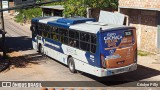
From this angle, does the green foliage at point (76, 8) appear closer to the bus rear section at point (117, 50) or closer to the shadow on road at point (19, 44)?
the shadow on road at point (19, 44)

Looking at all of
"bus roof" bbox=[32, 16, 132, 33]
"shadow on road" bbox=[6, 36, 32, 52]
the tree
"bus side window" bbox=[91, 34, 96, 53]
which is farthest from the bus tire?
the tree

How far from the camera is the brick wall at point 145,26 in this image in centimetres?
2359

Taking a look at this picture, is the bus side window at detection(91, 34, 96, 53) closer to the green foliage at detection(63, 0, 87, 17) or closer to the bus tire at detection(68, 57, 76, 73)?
the bus tire at detection(68, 57, 76, 73)

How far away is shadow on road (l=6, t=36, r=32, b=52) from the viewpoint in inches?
1094

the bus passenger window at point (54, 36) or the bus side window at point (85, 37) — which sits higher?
the bus side window at point (85, 37)

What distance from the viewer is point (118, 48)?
15.3 meters

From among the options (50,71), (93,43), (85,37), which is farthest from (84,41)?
(50,71)

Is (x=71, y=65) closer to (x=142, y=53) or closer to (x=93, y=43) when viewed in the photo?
(x=93, y=43)

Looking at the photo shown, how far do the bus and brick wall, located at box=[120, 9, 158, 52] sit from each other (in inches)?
269

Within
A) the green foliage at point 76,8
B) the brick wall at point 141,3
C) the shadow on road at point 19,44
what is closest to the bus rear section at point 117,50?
the brick wall at point 141,3

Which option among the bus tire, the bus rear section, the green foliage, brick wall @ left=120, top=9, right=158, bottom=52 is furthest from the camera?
the green foliage

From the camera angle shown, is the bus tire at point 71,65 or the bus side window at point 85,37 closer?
the bus side window at point 85,37

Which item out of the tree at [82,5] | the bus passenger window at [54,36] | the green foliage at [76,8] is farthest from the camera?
the green foliage at [76,8]

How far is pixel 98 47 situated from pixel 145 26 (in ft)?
34.6
